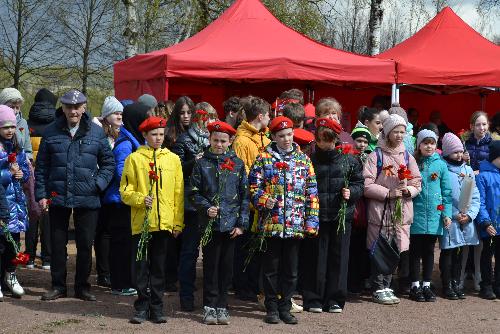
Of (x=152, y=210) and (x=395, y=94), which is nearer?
(x=152, y=210)

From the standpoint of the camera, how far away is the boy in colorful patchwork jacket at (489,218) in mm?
8742

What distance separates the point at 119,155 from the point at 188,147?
0.71 m

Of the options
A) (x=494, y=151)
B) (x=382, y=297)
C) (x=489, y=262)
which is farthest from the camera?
(x=494, y=151)

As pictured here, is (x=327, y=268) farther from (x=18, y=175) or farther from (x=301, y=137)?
(x=18, y=175)

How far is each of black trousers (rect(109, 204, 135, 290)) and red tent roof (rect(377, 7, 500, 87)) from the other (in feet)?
20.7

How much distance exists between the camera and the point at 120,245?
8305 millimetres

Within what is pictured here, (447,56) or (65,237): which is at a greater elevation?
(447,56)

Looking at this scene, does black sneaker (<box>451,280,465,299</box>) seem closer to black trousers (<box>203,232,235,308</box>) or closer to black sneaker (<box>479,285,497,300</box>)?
black sneaker (<box>479,285,497,300</box>)

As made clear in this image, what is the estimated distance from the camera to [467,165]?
9094 mm

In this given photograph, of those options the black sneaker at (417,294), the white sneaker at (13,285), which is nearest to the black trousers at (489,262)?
the black sneaker at (417,294)

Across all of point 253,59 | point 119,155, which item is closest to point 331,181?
Result: point 119,155

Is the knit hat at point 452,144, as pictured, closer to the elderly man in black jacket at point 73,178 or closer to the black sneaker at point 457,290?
the black sneaker at point 457,290

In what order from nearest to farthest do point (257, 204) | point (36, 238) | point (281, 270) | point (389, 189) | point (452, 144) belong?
point (257, 204), point (281, 270), point (389, 189), point (452, 144), point (36, 238)

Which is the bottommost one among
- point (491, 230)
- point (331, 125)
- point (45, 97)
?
point (491, 230)
